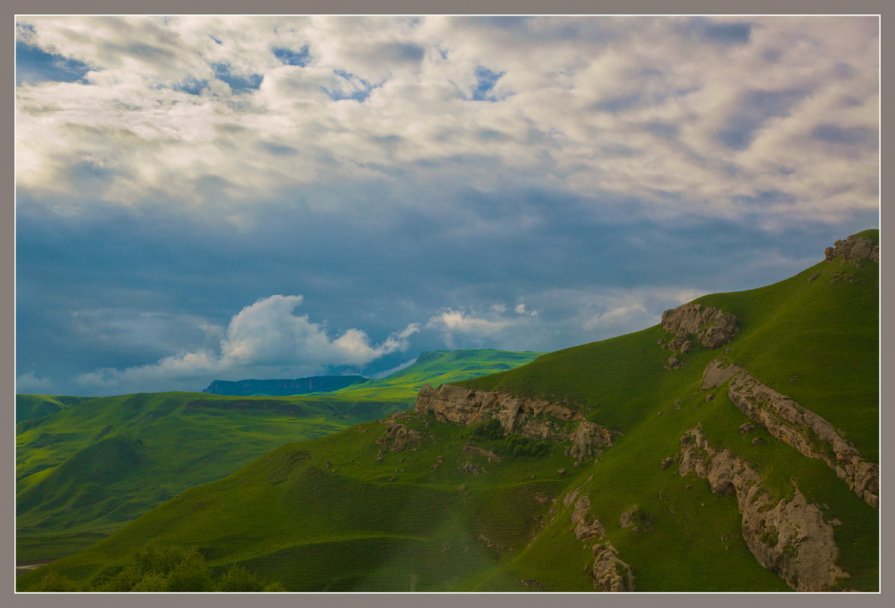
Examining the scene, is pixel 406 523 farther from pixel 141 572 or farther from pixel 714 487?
pixel 714 487

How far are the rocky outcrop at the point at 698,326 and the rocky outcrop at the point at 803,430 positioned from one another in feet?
101

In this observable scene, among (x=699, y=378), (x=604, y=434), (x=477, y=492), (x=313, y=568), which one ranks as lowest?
(x=313, y=568)

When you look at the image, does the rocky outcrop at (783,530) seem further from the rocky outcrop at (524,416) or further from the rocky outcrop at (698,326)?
the rocky outcrop at (698,326)

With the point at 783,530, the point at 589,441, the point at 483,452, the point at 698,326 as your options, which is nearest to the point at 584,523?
the point at 783,530

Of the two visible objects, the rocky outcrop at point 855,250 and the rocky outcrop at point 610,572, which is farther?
the rocky outcrop at point 855,250

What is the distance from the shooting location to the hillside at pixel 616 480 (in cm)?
10131

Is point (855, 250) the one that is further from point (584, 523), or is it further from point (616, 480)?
point (584, 523)

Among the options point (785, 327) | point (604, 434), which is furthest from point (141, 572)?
point (785, 327)

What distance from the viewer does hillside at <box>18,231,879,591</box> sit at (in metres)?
101

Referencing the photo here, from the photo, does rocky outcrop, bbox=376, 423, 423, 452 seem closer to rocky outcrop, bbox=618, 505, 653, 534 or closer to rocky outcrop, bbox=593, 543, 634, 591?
rocky outcrop, bbox=618, 505, 653, 534

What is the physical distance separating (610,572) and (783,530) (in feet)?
90.2

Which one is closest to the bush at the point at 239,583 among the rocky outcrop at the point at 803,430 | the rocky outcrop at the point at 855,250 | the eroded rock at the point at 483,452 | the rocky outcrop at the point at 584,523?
the rocky outcrop at the point at 584,523

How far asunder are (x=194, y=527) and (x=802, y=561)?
13616 cm

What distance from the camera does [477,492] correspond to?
153m
